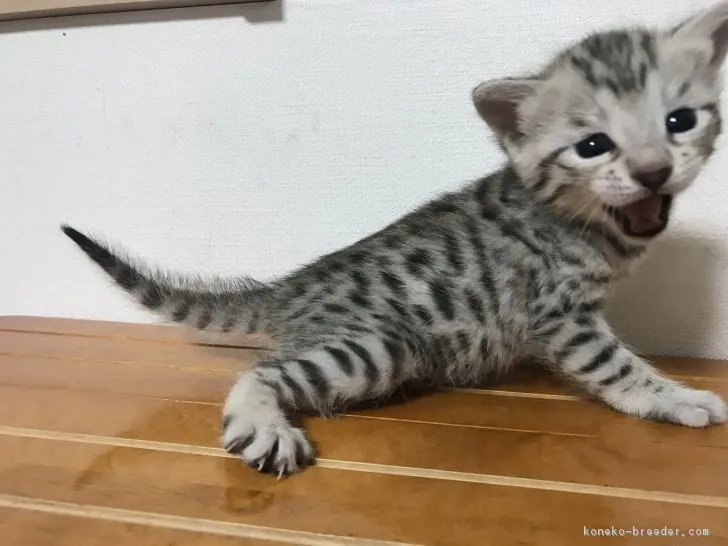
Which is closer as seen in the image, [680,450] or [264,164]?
[680,450]

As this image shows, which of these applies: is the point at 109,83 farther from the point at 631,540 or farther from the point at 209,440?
the point at 631,540

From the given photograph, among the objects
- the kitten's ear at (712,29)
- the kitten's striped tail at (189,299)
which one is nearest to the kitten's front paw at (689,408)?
the kitten's ear at (712,29)

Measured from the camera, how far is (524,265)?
989mm

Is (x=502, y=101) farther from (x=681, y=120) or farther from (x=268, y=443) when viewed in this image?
(x=268, y=443)

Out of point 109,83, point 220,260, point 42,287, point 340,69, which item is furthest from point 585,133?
point 42,287

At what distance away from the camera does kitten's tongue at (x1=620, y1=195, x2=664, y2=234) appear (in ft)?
2.89

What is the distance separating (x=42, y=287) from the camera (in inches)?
59.2

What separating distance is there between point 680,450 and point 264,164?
34.6 inches

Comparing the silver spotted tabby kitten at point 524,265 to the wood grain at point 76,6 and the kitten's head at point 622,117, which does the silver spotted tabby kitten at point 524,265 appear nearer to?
the kitten's head at point 622,117

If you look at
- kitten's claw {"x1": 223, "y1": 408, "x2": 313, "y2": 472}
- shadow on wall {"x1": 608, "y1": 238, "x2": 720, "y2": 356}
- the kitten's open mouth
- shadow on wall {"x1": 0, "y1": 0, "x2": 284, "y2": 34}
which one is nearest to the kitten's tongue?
the kitten's open mouth

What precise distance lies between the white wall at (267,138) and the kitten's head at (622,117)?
0.78 ft

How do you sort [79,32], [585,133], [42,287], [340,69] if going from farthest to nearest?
[42,287], [79,32], [340,69], [585,133]

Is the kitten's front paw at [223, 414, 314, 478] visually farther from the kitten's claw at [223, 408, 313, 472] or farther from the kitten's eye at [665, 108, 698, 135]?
the kitten's eye at [665, 108, 698, 135]

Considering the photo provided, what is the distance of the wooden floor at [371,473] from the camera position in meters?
0.69
